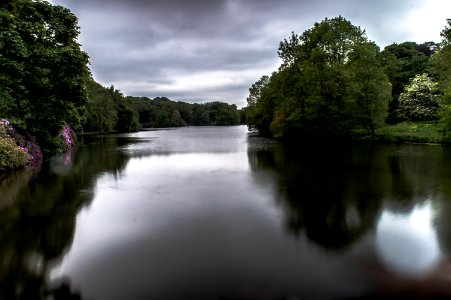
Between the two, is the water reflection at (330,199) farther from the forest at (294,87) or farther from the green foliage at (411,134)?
the green foliage at (411,134)

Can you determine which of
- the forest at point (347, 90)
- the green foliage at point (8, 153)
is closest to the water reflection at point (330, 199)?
the green foliage at point (8, 153)

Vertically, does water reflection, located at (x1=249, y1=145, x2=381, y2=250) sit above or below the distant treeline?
below

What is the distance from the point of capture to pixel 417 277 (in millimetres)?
5461

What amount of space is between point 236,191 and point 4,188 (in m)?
Result: 8.76

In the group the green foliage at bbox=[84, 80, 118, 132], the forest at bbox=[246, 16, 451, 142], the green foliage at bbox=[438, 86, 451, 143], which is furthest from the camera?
the green foliage at bbox=[84, 80, 118, 132]

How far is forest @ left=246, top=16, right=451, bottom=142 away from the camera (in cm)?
3216

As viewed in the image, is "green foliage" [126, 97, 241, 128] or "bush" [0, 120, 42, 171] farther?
"green foliage" [126, 97, 241, 128]

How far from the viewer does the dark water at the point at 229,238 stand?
211 inches

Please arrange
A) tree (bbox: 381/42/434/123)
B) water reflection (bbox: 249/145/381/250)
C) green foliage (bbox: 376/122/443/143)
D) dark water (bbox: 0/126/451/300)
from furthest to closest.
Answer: tree (bbox: 381/42/434/123)
green foliage (bbox: 376/122/443/143)
water reflection (bbox: 249/145/381/250)
dark water (bbox: 0/126/451/300)

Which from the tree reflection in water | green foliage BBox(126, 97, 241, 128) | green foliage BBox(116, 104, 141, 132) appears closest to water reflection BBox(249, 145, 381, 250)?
the tree reflection in water

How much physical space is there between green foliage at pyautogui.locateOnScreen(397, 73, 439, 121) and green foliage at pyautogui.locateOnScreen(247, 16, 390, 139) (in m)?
8.65

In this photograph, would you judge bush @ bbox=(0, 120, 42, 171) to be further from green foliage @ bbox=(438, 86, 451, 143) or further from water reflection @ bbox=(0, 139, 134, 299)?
green foliage @ bbox=(438, 86, 451, 143)

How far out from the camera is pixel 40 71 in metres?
18.9

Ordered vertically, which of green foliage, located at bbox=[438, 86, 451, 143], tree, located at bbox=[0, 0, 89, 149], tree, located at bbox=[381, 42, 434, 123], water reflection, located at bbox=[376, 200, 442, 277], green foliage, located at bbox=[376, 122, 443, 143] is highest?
tree, located at bbox=[381, 42, 434, 123]
